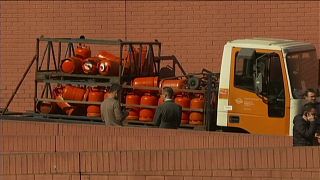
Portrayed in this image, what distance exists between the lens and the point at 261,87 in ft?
47.0

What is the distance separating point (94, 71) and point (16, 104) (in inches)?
170

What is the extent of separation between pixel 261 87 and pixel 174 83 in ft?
6.46

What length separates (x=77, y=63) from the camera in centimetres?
1647

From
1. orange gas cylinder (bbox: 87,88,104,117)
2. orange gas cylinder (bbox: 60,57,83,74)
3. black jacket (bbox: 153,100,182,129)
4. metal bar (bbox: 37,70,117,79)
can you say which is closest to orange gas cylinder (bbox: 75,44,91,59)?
orange gas cylinder (bbox: 60,57,83,74)

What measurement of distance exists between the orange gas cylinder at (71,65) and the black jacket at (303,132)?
5975 millimetres

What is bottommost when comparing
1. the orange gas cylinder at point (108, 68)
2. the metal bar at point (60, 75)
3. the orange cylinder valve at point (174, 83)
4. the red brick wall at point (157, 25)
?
the orange cylinder valve at point (174, 83)

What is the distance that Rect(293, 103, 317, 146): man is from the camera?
11383 millimetres

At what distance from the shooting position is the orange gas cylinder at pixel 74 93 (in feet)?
53.4

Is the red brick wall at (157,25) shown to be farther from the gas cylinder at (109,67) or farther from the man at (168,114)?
the man at (168,114)

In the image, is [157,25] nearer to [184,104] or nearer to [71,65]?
[71,65]

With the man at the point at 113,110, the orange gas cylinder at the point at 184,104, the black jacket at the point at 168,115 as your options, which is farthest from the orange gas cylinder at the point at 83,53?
the black jacket at the point at 168,115

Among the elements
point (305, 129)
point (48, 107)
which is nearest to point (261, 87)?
point (305, 129)

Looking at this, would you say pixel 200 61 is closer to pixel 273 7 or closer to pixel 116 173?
pixel 273 7

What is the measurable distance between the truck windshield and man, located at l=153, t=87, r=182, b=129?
2134 millimetres
